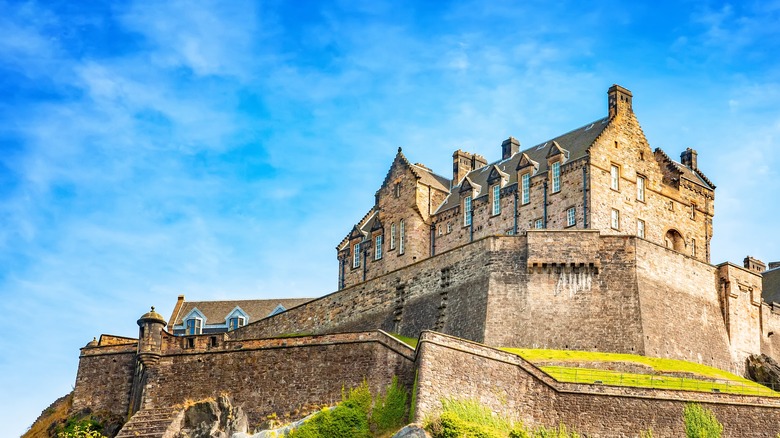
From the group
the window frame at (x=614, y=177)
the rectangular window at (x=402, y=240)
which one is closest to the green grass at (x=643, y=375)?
the window frame at (x=614, y=177)

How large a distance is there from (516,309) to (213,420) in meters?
17.4

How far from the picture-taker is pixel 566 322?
7044 cm

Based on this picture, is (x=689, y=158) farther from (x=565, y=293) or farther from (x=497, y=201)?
(x=565, y=293)

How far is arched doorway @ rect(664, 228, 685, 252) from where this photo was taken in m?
82.7

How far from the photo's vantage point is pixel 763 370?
2940 inches

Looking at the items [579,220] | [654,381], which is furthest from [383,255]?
[654,381]

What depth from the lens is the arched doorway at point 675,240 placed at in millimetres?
82669

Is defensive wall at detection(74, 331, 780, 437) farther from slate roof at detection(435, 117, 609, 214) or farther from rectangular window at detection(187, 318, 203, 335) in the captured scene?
rectangular window at detection(187, 318, 203, 335)

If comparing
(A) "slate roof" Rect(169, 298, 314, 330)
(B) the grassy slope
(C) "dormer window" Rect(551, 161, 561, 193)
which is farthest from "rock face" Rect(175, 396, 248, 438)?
(A) "slate roof" Rect(169, 298, 314, 330)

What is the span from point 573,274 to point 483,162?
22331 mm

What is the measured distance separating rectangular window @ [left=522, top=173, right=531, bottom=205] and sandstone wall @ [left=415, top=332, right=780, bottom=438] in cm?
2066

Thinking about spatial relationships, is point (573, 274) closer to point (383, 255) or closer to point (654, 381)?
point (654, 381)

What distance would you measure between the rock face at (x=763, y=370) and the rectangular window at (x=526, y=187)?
52.8 feet

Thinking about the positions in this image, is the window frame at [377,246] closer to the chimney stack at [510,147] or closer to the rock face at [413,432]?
the chimney stack at [510,147]
